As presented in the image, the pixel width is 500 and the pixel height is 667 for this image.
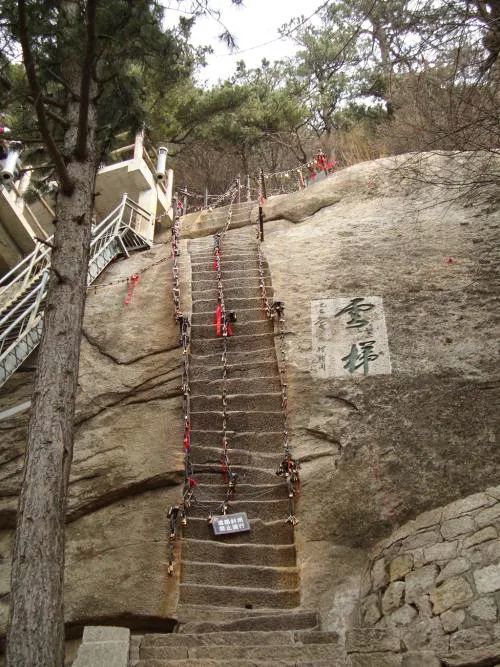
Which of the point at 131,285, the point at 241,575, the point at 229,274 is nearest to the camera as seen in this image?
the point at 241,575

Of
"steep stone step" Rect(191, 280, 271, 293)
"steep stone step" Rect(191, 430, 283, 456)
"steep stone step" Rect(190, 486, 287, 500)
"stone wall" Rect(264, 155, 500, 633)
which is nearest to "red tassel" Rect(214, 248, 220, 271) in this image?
"steep stone step" Rect(191, 280, 271, 293)

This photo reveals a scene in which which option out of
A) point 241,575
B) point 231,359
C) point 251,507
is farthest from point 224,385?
point 241,575

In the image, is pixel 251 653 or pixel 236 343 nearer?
pixel 251 653

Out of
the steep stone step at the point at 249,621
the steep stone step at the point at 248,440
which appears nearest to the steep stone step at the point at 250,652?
the steep stone step at the point at 249,621

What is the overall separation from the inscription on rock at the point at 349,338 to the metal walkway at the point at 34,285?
346 centimetres

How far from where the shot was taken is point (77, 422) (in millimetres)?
6820

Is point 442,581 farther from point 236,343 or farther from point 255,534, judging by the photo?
point 236,343

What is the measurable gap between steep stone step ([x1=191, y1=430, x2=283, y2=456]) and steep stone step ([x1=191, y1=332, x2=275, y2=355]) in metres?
1.41

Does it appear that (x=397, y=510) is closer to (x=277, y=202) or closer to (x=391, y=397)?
(x=391, y=397)

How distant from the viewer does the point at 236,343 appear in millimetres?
7844

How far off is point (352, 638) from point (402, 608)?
2.02 feet

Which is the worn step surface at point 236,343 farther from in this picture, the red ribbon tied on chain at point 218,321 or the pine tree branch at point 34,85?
the pine tree branch at point 34,85

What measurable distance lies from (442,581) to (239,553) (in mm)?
2084

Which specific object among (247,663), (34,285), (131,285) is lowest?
(247,663)
